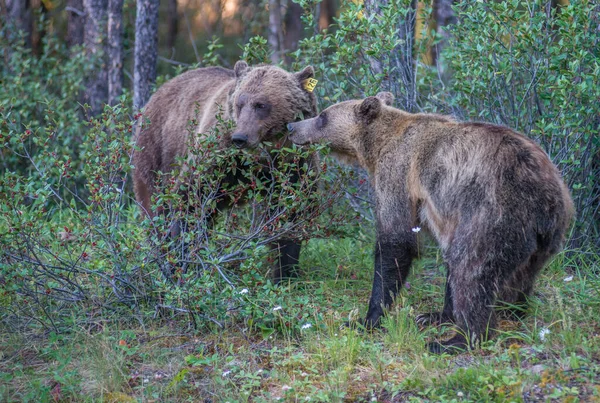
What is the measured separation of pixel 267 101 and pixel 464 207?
241 centimetres

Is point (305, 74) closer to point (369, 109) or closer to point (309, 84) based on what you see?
point (309, 84)

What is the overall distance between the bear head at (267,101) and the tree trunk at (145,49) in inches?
131

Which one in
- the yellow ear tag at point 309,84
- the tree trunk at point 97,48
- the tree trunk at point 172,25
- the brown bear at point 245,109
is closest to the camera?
the brown bear at point 245,109

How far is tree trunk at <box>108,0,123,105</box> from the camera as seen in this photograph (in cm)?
1060

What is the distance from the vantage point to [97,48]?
11242 mm

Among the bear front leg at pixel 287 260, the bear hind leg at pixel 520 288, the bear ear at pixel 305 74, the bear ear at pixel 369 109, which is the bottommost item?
the bear front leg at pixel 287 260

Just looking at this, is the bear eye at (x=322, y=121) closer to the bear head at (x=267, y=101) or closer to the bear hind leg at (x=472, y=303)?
the bear head at (x=267, y=101)

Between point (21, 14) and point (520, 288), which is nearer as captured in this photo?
point (520, 288)

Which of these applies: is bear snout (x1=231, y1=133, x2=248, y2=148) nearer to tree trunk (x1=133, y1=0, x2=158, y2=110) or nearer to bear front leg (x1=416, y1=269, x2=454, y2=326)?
bear front leg (x1=416, y1=269, x2=454, y2=326)

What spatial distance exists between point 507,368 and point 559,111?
2906 millimetres

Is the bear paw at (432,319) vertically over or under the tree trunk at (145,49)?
under

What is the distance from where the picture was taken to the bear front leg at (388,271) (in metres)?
5.33

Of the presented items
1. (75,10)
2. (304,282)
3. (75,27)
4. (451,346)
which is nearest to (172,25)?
(75,27)

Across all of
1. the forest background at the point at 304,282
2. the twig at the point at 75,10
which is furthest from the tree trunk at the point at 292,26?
the forest background at the point at 304,282
